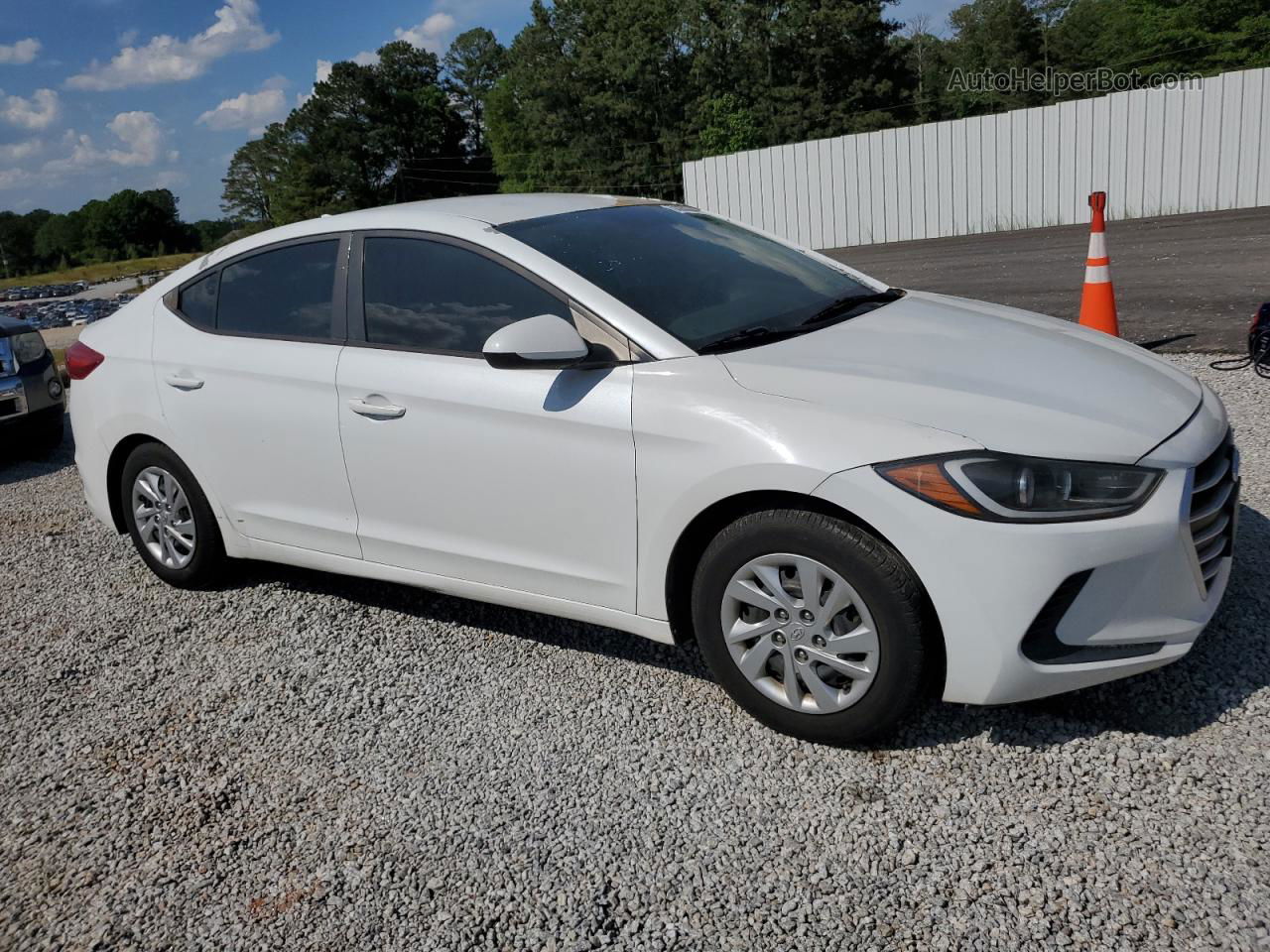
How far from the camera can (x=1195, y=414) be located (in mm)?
3139

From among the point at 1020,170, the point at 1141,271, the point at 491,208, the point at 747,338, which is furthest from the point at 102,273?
the point at 747,338

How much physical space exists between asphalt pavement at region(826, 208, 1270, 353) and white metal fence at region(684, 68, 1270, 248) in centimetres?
183

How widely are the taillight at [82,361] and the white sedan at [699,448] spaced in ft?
0.71

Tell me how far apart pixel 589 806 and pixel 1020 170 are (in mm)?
21956

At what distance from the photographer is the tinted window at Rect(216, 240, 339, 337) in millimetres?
4188

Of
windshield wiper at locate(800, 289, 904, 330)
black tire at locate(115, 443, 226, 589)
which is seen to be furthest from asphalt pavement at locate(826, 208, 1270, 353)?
black tire at locate(115, 443, 226, 589)

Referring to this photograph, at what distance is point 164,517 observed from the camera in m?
4.81

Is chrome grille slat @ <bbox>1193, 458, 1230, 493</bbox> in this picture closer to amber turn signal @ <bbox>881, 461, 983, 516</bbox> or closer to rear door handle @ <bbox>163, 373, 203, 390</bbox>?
amber turn signal @ <bbox>881, 461, 983, 516</bbox>

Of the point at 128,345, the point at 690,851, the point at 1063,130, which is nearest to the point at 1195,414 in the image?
the point at 690,851

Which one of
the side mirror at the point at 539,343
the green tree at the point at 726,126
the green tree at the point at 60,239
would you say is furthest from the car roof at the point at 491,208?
the green tree at the point at 60,239

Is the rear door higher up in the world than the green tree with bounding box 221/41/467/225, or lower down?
lower down

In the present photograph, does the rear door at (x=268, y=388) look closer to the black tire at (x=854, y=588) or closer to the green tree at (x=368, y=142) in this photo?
the black tire at (x=854, y=588)

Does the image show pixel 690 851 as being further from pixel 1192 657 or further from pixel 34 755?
pixel 34 755

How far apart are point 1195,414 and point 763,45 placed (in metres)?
59.1
